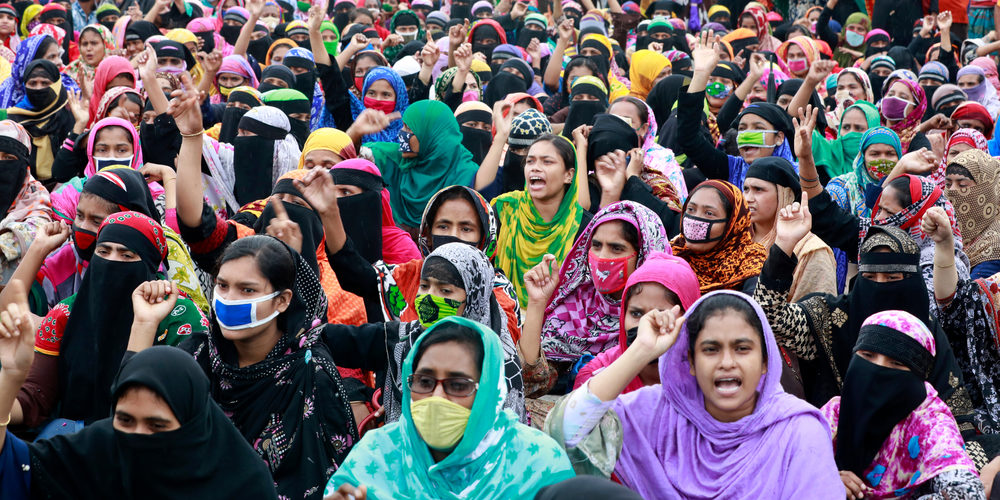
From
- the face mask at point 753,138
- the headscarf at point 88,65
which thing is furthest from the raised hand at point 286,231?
the headscarf at point 88,65

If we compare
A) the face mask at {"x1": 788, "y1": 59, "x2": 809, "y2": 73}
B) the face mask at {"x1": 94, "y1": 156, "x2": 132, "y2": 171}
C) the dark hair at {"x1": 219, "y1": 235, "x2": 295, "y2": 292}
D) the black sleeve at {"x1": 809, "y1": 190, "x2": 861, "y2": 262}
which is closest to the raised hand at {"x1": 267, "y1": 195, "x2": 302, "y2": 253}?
the dark hair at {"x1": 219, "y1": 235, "x2": 295, "y2": 292}

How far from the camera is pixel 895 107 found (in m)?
A: 7.19

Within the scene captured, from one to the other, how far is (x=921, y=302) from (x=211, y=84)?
5647mm

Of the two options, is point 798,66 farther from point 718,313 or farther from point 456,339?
point 456,339

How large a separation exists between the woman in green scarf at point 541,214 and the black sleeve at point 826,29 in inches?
294

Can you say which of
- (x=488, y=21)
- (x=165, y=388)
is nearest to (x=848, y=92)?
(x=488, y=21)

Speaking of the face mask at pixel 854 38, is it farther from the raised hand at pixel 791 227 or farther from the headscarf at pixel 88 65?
the raised hand at pixel 791 227

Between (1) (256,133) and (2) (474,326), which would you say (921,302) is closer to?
(2) (474,326)

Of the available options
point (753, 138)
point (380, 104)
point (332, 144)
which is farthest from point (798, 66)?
point (332, 144)

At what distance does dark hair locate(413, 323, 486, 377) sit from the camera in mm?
2799

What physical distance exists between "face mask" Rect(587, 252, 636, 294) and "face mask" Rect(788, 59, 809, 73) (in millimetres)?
6117

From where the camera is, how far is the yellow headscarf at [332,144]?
5496 millimetres

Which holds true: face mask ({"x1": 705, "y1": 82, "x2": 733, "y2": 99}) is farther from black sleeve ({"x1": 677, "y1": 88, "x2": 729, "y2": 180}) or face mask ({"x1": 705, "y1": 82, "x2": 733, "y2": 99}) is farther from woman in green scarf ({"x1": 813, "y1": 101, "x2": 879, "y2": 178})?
black sleeve ({"x1": 677, "y1": 88, "x2": 729, "y2": 180})

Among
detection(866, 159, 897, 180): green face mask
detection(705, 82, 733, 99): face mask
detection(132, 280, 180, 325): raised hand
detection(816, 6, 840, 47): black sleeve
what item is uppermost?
detection(816, 6, 840, 47): black sleeve
